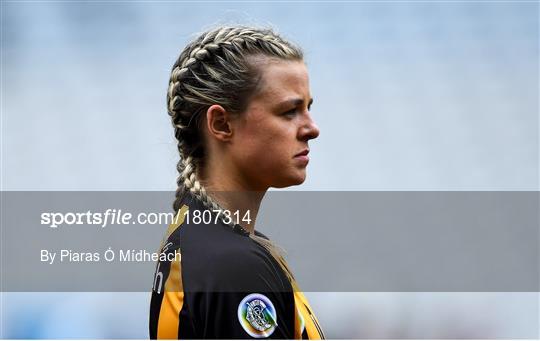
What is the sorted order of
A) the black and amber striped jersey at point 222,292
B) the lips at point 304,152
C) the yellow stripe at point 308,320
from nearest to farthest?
the black and amber striped jersey at point 222,292, the yellow stripe at point 308,320, the lips at point 304,152

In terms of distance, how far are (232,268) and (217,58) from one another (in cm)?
67

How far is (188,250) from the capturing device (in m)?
2.01

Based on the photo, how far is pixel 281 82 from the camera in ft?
7.02

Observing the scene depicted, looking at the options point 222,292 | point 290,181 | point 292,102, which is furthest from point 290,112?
point 222,292

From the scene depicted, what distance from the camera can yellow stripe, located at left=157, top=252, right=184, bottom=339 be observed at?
1.95m

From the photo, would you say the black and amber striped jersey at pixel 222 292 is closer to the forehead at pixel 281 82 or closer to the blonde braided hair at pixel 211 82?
the blonde braided hair at pixel 211 82

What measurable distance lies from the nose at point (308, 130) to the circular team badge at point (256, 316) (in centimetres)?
50

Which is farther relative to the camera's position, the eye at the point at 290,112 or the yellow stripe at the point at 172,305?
the eye at the point at 290,112

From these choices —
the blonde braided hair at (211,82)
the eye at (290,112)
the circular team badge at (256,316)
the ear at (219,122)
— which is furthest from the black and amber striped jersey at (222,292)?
the eye at (290,112)

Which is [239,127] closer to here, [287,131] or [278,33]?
[287,131]

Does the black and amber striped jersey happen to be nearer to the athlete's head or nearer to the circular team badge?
the circular team badge

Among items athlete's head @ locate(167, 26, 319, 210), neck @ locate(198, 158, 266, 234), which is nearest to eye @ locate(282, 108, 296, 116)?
athlete's head @ locate(167, 26, 319, 210)

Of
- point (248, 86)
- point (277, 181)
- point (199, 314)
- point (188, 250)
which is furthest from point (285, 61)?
point (199, 314)

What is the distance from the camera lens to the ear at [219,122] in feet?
7.01
